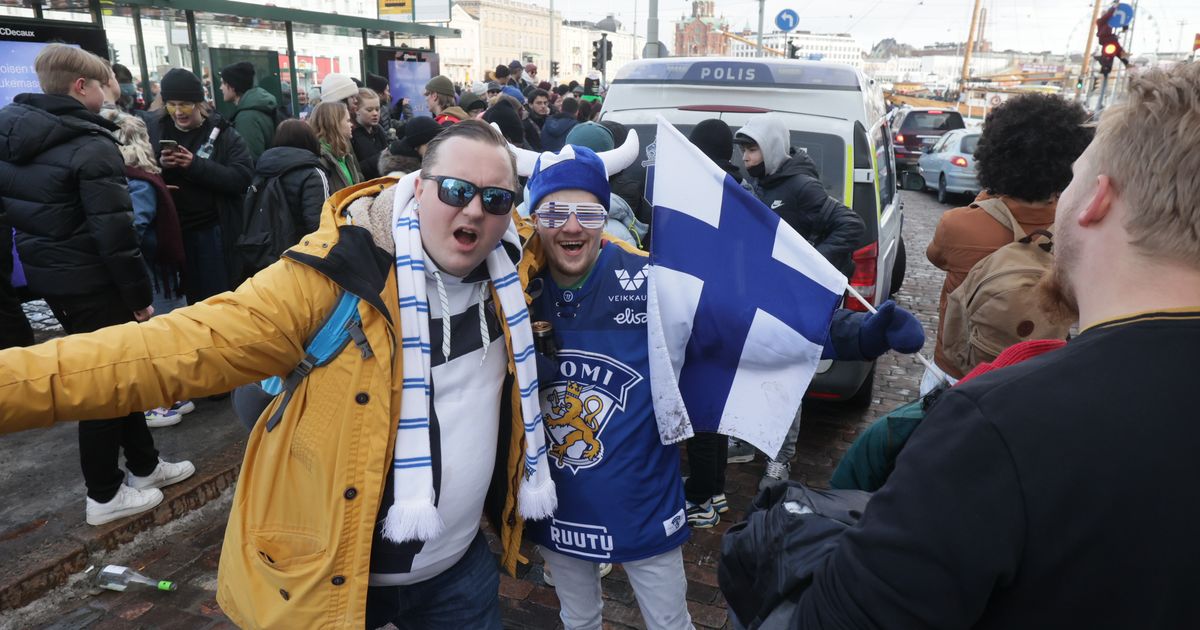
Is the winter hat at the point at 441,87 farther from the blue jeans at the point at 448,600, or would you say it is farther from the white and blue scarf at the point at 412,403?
the blue jeans at the point at 448,600

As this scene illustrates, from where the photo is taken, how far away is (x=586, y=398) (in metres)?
2.25

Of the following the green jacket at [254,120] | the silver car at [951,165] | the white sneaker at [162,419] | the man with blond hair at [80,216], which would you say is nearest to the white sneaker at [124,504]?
the man with blond hair at [80,216]

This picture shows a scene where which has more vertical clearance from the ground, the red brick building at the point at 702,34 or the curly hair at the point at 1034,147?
the red brick building at the point at 702,34

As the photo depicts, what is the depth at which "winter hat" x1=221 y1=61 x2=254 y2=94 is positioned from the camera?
19.4 feet

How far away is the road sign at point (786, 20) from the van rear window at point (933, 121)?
479cm

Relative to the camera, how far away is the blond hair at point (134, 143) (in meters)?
4.48

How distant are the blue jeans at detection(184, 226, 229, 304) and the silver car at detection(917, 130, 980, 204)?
13.9 metres

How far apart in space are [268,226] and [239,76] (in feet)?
7.57

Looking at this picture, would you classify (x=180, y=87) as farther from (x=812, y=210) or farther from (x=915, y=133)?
(x=915, y=133)

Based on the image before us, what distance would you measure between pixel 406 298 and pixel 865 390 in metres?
4.27

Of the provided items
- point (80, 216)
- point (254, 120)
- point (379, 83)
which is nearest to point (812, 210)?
point (80, 216)

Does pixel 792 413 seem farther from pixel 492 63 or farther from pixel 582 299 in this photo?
pixel 492 63

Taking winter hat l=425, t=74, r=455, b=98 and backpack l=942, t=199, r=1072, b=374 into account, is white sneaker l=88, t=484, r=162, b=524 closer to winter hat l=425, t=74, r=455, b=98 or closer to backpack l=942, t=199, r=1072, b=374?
backpack l=942, t=199, r=1072, b=374

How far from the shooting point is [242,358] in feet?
5.31
